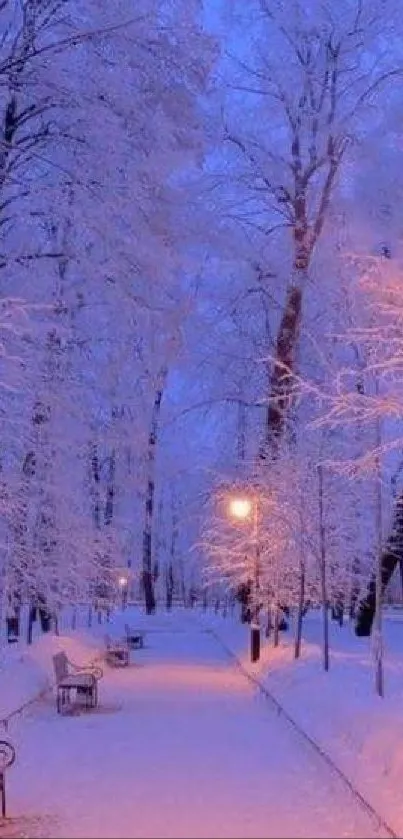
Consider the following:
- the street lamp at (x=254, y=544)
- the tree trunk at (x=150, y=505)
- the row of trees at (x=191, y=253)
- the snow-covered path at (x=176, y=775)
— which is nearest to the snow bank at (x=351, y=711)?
the snow-covered path at (x=176, y=775)

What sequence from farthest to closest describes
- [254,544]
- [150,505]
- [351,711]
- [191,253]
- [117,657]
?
[150,505] < [117,657] < [254,544] < [191,253] < [351,711]

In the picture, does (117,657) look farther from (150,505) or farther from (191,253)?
(150,505)

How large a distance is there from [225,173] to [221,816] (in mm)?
22217

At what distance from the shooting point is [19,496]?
65.7 feet

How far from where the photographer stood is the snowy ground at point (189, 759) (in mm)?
9461

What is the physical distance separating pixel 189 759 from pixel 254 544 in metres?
15.5

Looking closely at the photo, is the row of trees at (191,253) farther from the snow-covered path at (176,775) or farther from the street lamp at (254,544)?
the snow-covered path at (176,775)

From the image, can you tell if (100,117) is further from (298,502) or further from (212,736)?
(298,502)

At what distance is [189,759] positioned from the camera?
12984 millimetres

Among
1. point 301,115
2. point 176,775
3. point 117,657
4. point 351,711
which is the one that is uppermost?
point 301,115

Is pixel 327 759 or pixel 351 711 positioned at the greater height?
pixel 351 711

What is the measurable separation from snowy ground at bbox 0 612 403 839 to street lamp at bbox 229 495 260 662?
3548 millimetres

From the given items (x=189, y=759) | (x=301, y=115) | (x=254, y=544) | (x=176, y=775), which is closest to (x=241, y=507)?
(x=254, y=544)

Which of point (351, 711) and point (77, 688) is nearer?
point (351, 711)
